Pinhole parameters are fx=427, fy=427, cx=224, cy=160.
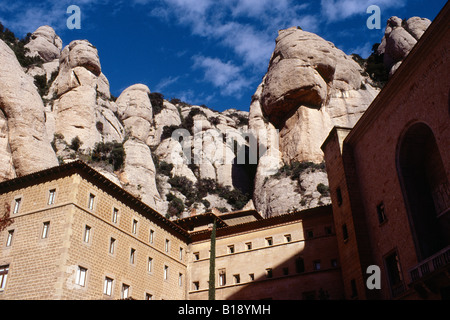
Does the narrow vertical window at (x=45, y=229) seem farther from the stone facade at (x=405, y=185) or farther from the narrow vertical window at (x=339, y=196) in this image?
the narrow vertical window at (x=339, y=196)

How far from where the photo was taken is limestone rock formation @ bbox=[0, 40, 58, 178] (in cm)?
4006

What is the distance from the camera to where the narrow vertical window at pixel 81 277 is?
82.0 ft

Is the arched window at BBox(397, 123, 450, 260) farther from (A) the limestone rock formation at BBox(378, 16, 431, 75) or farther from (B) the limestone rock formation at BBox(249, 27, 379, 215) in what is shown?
(A) the limestone rock formation at BBox(378, 16, 431, 75)

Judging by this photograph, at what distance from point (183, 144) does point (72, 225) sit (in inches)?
2196

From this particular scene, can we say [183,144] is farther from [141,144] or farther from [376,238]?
[376,238]

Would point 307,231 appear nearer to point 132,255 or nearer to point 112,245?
point 132,255

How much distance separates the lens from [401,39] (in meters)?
73.4

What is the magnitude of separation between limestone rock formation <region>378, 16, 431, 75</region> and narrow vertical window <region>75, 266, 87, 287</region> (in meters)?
61.8

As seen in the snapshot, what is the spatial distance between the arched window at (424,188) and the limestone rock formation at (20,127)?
3270 centimetres

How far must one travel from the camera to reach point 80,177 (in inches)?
1089

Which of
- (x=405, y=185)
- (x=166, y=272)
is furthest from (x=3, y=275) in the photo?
(x=405, y=185)

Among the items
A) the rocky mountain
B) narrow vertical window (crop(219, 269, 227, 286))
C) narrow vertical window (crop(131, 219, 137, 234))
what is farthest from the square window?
the rocky mountain

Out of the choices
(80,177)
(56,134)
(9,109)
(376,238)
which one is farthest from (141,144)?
(376,238)

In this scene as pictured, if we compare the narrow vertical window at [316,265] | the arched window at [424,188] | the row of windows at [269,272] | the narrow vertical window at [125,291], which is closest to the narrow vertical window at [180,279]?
the row of windows at [269,272]
